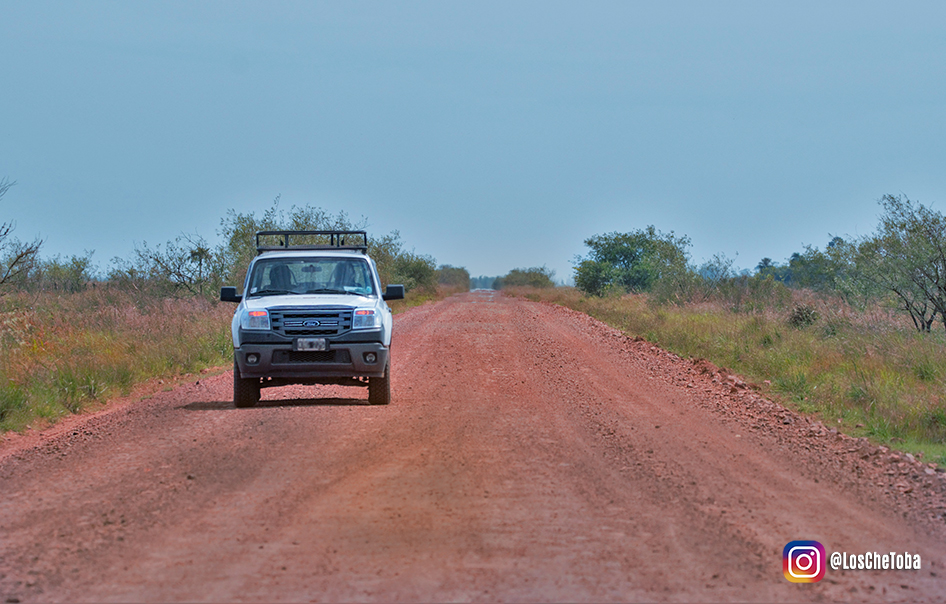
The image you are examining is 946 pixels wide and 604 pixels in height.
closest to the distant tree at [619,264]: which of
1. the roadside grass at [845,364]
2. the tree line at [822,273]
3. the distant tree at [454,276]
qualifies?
the tree line at [822,273]

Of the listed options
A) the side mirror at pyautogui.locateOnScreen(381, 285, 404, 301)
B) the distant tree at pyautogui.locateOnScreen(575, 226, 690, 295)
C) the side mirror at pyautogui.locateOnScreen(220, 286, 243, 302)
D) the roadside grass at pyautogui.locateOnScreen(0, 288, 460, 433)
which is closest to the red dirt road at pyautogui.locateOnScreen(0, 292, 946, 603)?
the roadside grass at pyautogui.locateOnScreen(0, 288, 460, 433)

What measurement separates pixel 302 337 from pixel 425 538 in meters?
5.47

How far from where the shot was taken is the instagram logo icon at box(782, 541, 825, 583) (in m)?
4.40

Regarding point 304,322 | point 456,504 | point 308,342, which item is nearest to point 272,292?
point 304,322

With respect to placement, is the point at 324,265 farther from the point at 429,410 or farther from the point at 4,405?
the point at 4,405

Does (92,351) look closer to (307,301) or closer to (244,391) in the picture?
(244,391)

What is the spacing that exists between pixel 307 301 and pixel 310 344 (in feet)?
2.05

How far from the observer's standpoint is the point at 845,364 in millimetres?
13102

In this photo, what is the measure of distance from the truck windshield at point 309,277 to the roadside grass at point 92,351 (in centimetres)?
300

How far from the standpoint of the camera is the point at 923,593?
4.22 m

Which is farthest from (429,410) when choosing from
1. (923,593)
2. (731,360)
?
(731,360)

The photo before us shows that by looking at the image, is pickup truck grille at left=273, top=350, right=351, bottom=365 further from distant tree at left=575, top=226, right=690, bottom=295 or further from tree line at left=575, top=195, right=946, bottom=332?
distant tree at left=575, top=226, right=690, bottom=295

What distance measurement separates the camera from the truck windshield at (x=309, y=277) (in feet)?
36.0

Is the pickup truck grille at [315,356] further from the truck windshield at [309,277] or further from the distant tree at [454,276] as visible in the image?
the distant tree at [454,276]
